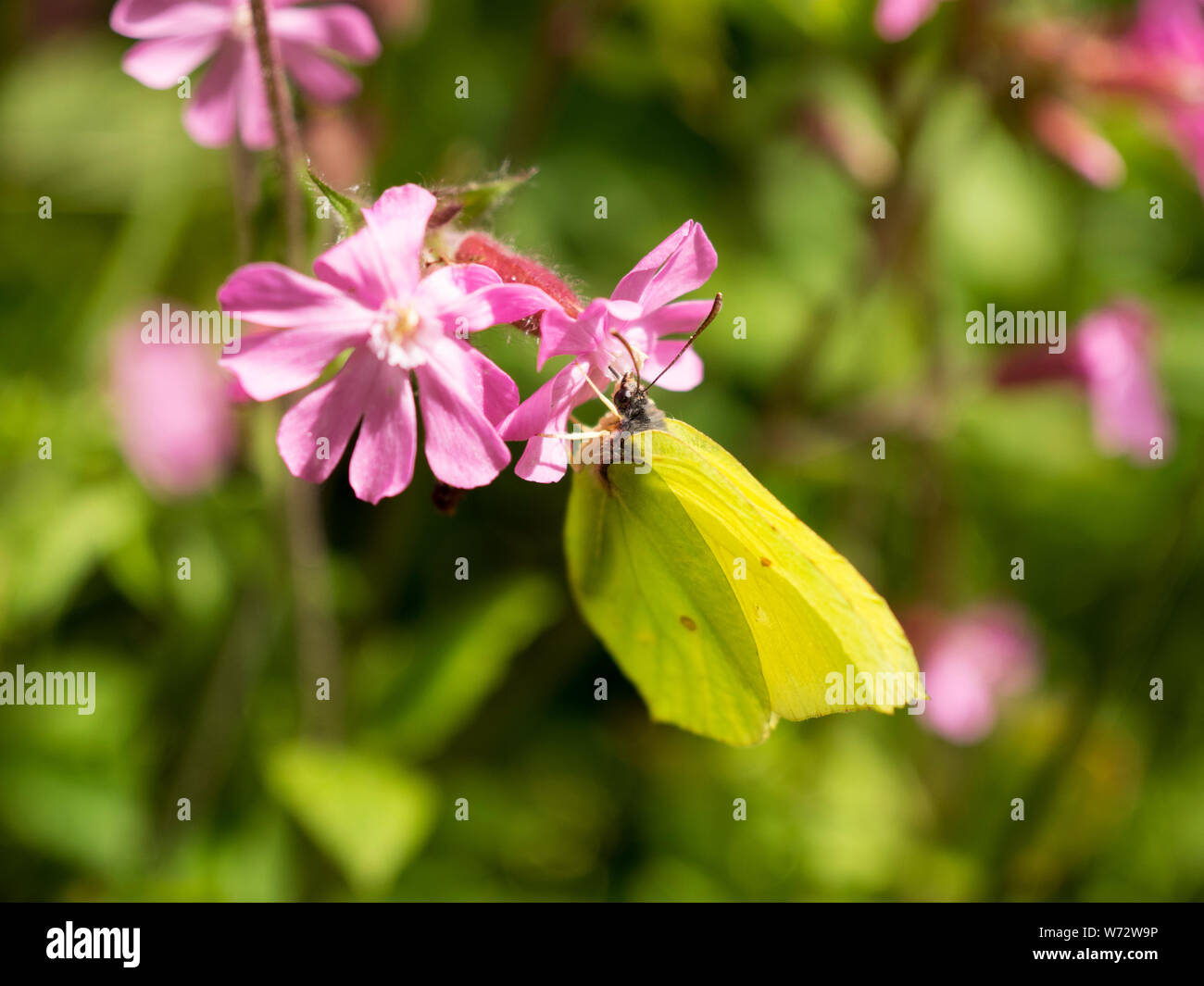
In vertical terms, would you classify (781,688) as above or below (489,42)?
below

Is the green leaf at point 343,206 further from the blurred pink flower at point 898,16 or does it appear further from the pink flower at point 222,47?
the blurred pink flower at point 898,16

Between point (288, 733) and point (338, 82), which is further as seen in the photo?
point (288, 733)

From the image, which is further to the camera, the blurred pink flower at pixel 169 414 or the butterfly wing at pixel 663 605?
the blurred pink flower at pixel 169 414

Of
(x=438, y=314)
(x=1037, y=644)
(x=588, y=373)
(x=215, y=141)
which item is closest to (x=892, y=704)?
(x=588, y=373)

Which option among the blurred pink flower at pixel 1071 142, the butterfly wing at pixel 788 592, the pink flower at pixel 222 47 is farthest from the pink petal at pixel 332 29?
the blurred pink flower at pixel 1071 142

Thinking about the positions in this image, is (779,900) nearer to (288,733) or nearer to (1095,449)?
(288,733)
